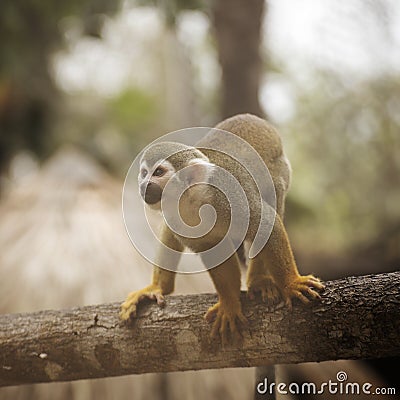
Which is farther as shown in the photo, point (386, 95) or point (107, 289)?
point (386, 95)

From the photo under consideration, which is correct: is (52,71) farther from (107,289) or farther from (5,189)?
(107,289)

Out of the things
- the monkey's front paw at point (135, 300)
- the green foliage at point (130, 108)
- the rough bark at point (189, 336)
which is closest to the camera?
the rough bark at point (189, 336)

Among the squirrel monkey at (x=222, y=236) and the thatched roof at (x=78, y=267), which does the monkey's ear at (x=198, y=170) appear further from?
the thatched roof at (x=78, y=267)

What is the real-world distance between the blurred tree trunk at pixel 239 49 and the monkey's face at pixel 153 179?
7.85ft

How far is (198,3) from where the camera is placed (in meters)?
2.95

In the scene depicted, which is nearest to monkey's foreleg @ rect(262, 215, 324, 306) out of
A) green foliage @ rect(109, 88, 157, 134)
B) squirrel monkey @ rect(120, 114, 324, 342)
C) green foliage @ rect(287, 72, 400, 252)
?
squirrel monkey @ rect(120, 114, 324, 342)

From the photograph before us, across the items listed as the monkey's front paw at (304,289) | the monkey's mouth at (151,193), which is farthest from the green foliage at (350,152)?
the monkey's mouth at (151,193)

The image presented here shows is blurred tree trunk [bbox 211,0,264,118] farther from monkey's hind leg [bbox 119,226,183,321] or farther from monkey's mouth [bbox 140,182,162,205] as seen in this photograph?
monkey's mouth [bbox 140,182,162,205]

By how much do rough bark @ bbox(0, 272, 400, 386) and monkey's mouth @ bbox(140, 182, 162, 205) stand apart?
0.38m

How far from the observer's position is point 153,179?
1.38m

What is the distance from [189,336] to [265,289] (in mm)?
263

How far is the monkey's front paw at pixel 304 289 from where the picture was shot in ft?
4.74

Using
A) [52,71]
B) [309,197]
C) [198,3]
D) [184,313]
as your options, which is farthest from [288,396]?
[52,71]

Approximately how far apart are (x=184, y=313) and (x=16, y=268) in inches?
73.1
